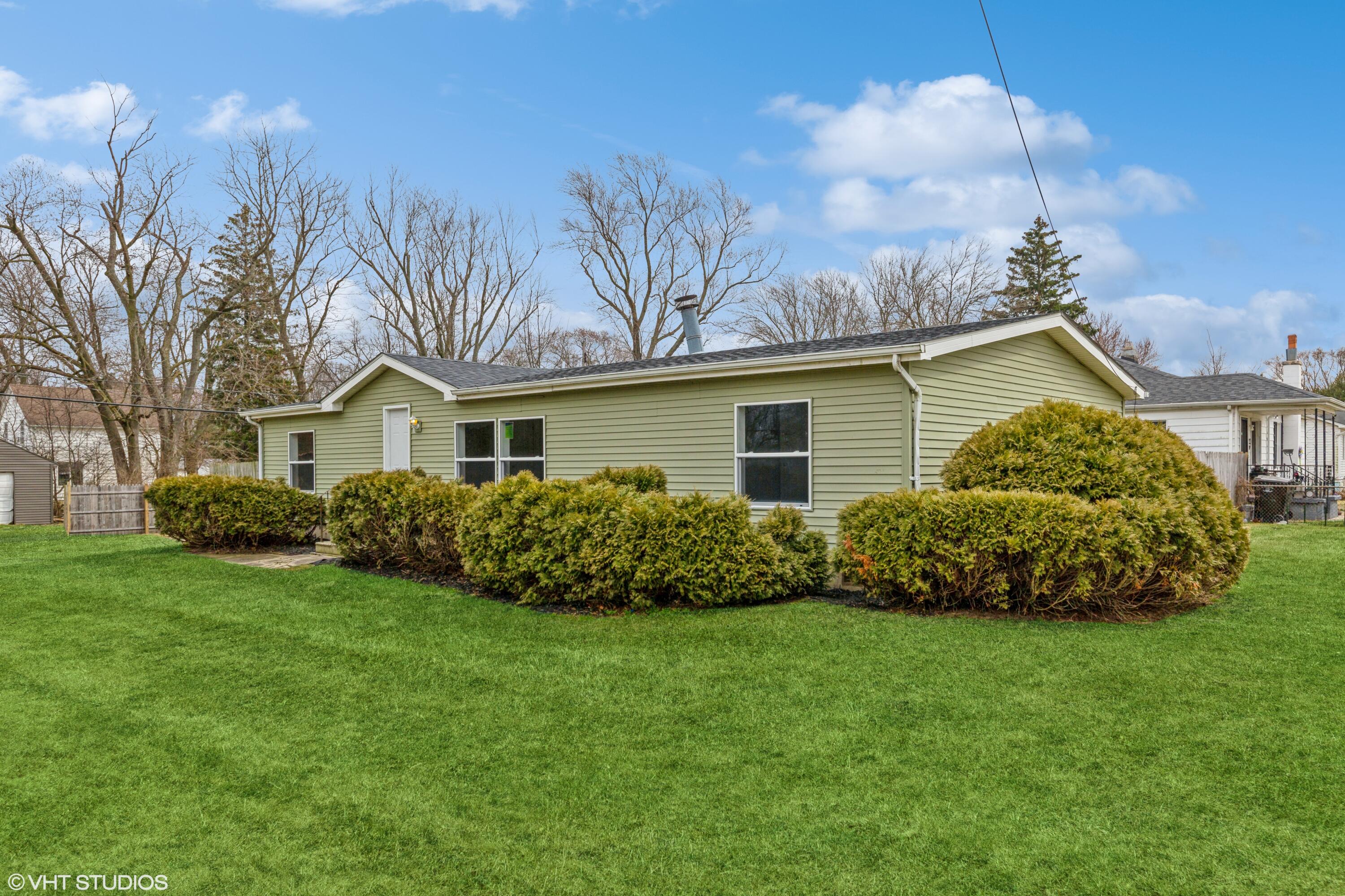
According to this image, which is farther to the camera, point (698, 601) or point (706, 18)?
point (706, 18)

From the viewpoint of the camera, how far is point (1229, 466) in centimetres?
1566

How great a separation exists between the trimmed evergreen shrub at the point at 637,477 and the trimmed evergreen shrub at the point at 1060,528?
2.75 meters

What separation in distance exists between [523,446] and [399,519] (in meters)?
2.55

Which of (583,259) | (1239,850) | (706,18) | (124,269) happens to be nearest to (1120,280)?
(706,18)

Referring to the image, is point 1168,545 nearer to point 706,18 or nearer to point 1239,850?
point 1239,850

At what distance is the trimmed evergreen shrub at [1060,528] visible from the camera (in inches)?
245

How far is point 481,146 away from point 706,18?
709cm

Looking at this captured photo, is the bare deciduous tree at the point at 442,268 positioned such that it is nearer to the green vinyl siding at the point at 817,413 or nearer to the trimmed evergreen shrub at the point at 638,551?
the green vinyl siding at the point at 817,413

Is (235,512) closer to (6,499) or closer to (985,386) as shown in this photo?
(985,386)

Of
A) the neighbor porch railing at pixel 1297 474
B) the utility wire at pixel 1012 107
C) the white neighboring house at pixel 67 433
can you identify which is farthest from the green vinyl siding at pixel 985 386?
the white neighboring house at pixel 67 433

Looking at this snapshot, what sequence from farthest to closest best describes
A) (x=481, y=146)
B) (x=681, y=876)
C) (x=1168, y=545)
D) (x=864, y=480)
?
(x=481, y=146), (x=864, y=480), (x=1168, y=545), (x=681, y=876)

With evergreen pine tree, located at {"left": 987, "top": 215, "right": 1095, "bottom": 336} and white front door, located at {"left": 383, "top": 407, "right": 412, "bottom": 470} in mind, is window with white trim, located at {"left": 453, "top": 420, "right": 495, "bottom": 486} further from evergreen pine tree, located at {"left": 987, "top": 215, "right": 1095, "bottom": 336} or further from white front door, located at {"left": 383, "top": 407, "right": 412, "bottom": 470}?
evergreen pine tree, located at {"left": 987, "top": 215, "right": 1095, "bottom": 336}

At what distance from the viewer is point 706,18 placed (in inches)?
499

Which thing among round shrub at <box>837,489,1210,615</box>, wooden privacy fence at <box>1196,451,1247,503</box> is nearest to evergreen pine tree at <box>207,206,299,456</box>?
round shrub at <box>837,489,1210,615</box>
